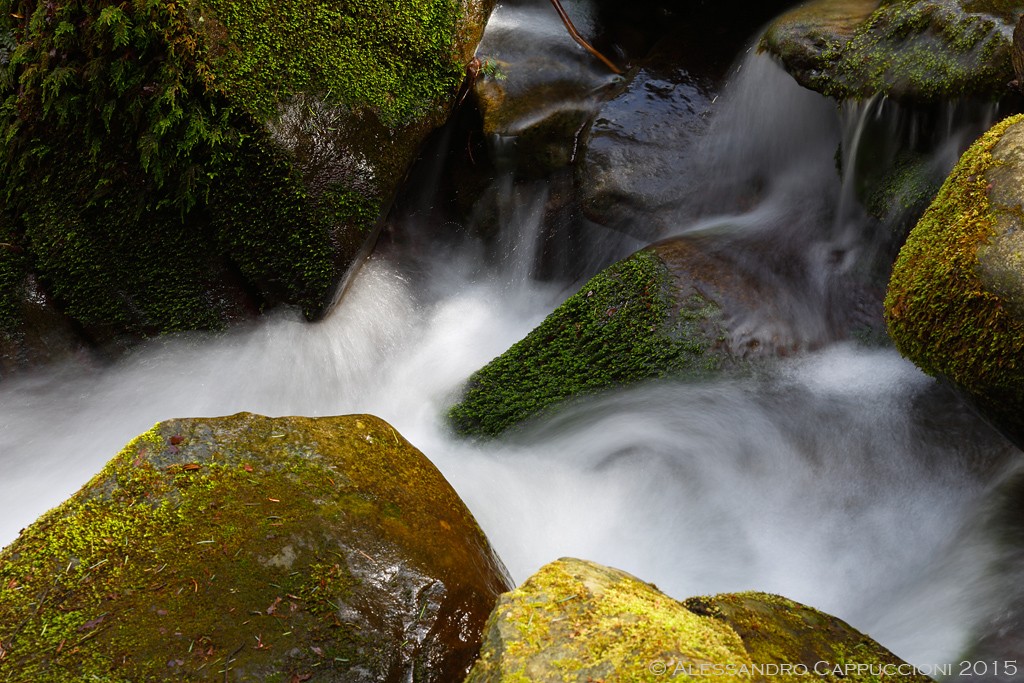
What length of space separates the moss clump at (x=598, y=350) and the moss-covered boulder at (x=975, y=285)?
1285 millimetres

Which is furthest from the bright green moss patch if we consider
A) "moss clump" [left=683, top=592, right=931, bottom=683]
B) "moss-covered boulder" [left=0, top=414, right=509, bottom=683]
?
"moss clump" [left=683, top=592, right=931, bottom=683]

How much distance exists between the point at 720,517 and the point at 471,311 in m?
2.46

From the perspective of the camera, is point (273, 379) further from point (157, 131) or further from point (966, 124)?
point (966, 124)

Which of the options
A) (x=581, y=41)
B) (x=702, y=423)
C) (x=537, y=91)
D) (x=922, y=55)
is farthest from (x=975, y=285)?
(x=581, y=41)

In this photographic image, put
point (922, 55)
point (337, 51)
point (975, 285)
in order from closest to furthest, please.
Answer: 1. point (975, 285)
2. point (922, 55)
3. point (337, 51)

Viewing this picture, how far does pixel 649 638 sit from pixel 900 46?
3945 mm

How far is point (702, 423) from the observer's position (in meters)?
4.45

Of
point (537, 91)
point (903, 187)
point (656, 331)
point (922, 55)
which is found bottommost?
point (656, 331)

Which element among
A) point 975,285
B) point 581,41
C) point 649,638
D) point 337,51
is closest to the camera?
point 649,638

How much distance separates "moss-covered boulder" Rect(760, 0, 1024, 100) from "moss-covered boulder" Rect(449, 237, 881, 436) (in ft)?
3.73

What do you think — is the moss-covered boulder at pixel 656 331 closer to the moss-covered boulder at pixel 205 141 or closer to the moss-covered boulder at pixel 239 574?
the moss-covered boulder at pixel 205 141

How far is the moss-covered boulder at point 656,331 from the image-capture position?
15.0 feet

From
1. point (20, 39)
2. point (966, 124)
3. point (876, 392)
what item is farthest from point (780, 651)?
point (20, 39)

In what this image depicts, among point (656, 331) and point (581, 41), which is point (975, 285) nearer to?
point (656, 331)
